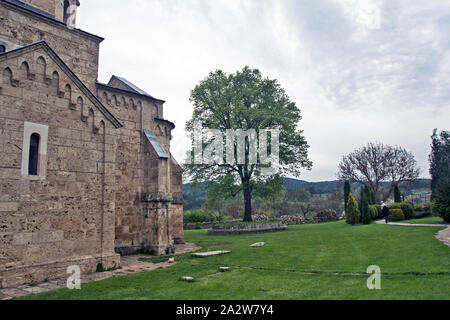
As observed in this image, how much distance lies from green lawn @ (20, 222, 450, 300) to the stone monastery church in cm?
190

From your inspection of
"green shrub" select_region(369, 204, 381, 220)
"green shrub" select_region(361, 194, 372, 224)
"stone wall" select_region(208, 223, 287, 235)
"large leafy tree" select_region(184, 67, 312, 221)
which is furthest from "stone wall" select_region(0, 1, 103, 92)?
"green shrub" select_region(369, 204, 381, 220)

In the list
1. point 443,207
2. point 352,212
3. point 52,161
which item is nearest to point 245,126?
point 352,212

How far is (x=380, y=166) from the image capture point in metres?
37.1

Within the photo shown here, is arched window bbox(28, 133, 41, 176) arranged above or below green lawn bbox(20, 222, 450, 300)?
above

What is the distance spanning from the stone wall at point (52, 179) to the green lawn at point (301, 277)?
6.27ft

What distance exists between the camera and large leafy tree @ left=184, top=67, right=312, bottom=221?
26062 mm

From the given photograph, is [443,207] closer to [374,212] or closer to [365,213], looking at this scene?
[365,213]

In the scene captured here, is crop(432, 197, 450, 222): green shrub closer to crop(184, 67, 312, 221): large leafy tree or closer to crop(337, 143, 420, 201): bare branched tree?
crop(184, 67, 312, 221): large leafy tree

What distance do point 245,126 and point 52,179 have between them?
19.0 metres

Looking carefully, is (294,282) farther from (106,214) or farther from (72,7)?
(72,7)

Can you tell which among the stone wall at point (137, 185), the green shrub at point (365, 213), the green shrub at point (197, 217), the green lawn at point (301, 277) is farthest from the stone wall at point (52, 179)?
the green shrub at point (197, 217)

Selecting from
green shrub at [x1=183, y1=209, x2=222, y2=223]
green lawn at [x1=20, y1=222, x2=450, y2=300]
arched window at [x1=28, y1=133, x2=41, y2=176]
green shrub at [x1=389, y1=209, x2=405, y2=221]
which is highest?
arched window at [x1=28, y1=133, x2=41, y2=176]

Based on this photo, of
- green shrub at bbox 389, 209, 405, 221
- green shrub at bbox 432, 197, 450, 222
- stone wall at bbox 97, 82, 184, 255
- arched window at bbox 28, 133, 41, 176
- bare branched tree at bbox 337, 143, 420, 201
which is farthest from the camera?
bare branched tree at bbox 337, 143, 420, 201
